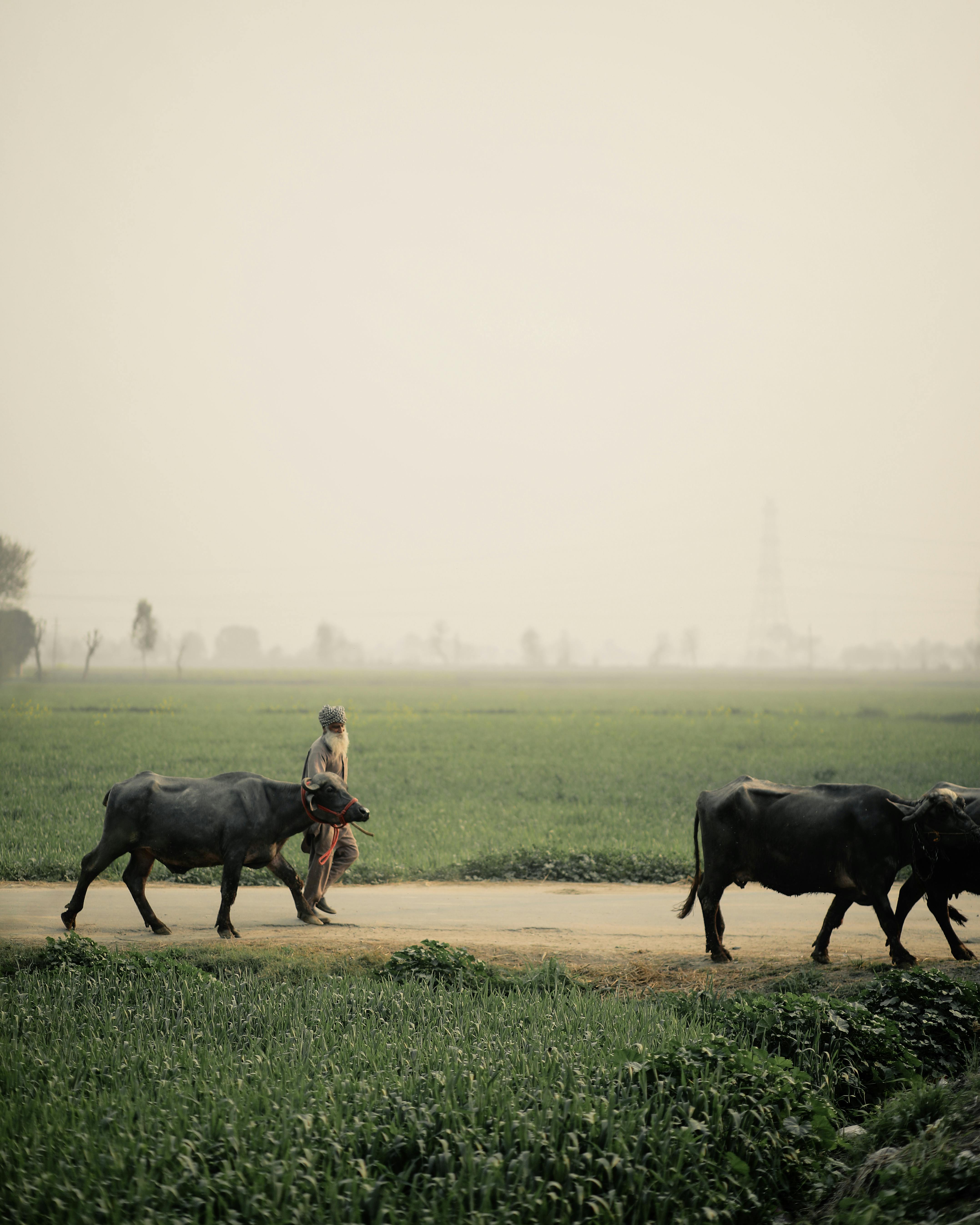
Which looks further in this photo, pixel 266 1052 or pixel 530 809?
pixel 530 809

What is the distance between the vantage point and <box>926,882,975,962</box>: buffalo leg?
866 cm

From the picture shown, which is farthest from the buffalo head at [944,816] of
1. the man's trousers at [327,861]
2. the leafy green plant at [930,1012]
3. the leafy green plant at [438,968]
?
the man's trousers at [327,861]

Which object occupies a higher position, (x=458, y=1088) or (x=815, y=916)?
(x=458, y=1088)

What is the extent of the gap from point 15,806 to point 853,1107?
16.3m

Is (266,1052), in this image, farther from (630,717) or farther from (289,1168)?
(630,717)

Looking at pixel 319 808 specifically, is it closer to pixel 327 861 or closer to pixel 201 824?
pixel 327 861

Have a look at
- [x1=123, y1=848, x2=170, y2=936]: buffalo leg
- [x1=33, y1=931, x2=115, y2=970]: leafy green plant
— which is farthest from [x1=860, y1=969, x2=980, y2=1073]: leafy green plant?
[x1=123, y1=848, x2=170, y2=936]: buffalo leg

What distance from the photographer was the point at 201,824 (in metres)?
10.2

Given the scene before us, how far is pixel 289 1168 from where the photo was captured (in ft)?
15.1

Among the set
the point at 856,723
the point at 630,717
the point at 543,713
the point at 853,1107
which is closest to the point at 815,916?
the point at 853,1107

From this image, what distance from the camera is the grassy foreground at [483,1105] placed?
15.1ft

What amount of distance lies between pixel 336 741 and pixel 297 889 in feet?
5.64

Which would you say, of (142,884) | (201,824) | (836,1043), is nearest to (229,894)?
(201,824)

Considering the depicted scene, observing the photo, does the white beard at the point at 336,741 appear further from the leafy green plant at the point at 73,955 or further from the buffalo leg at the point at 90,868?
the leafy green plant at the point at 73,955
